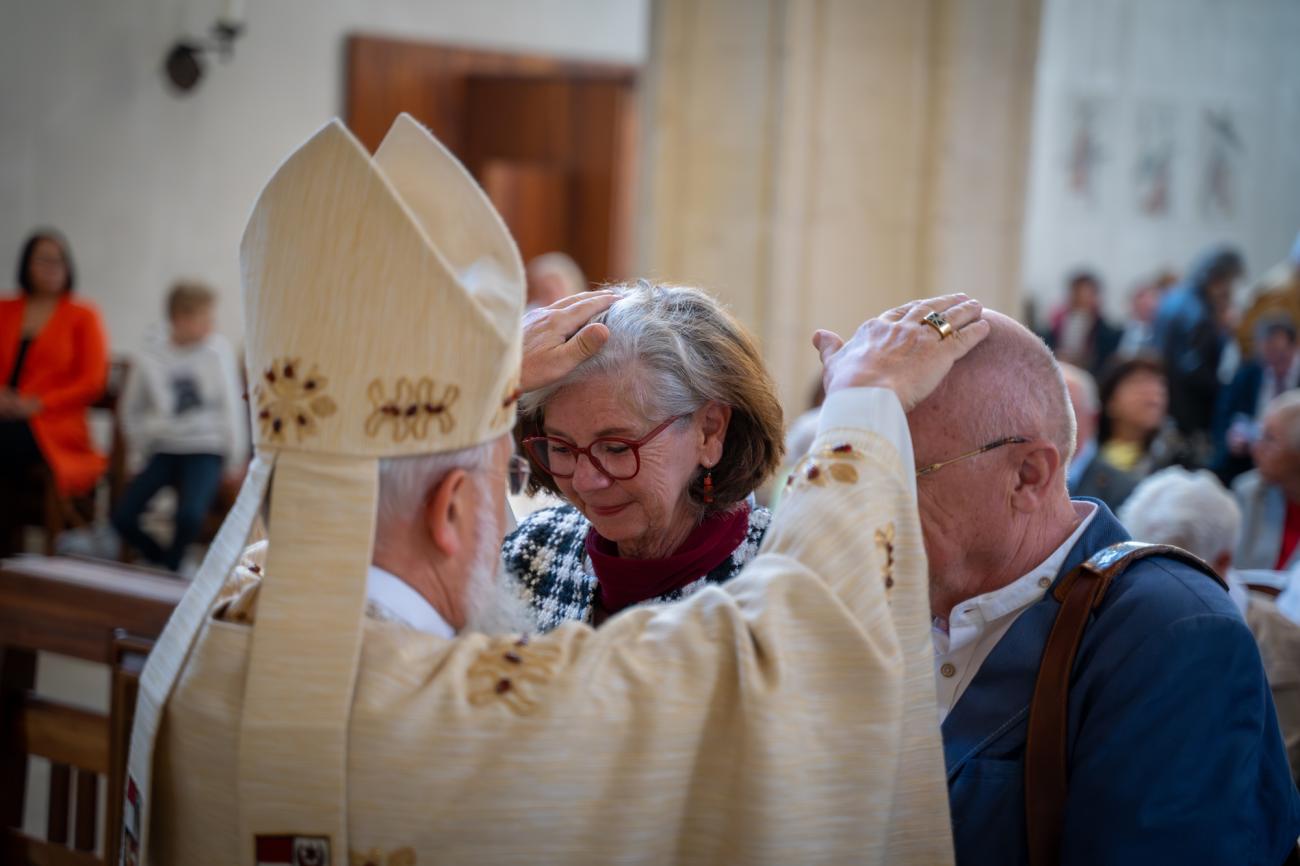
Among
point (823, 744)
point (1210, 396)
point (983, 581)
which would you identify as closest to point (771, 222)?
point (983, 581)

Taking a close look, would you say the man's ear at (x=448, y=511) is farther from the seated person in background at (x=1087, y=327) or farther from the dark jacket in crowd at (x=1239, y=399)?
the seated person in background at (x=1087, y=327)

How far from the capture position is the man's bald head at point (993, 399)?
6.19 feet

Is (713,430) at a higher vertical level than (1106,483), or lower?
higher

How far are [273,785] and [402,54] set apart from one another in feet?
29.3

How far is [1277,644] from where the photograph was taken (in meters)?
3.17

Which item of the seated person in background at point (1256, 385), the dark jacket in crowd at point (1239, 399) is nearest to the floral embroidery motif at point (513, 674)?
the seated person in background at point (1256, 385)

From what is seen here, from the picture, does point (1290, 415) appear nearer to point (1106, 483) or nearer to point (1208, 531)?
point (1106, 483)

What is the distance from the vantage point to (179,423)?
714cm

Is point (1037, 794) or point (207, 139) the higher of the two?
point (207, 139)

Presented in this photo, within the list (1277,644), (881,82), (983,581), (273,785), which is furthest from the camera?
(881,82)

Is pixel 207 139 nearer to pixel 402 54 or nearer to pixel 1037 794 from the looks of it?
pixel 402 54

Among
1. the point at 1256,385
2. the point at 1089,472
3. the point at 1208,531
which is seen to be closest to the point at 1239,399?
the point at 1256,385

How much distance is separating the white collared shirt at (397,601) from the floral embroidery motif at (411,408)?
17 cm

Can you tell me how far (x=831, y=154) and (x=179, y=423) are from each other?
3956 mm
